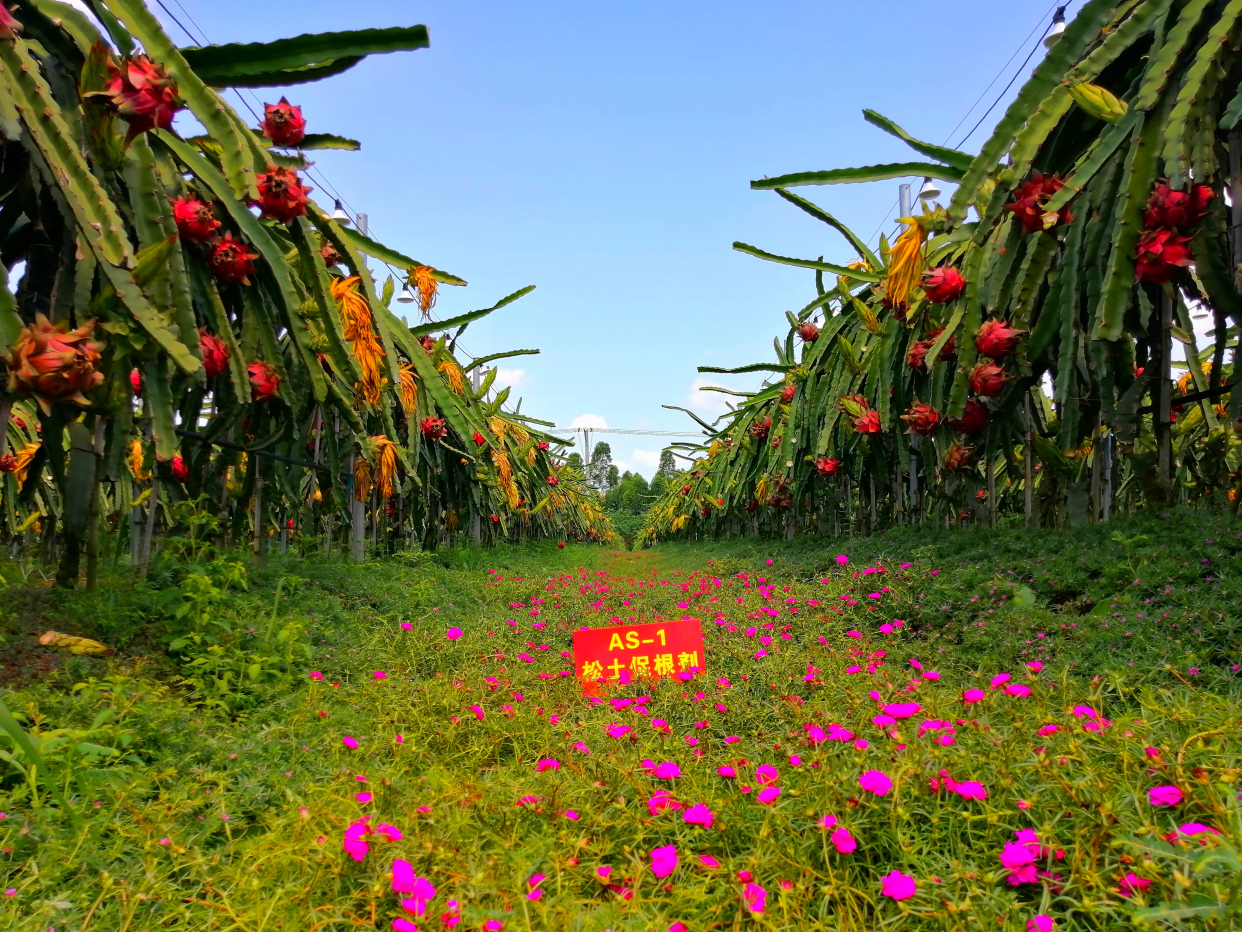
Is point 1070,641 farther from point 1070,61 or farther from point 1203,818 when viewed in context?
point 1070,61

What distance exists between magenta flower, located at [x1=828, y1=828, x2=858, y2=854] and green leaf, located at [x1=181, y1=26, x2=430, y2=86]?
275cm

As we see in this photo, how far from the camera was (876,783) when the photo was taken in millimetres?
1361

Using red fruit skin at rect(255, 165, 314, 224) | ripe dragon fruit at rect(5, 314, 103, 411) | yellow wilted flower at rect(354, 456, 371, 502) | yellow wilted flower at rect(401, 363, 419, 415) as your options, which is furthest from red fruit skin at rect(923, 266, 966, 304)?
yellow wilted flower at rect(354, 456, 371, 502)

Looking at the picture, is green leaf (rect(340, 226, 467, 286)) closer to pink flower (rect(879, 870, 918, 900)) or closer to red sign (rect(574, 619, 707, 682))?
red sign (rect(574, 619, 707, 682))

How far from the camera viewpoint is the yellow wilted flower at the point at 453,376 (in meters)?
6.16

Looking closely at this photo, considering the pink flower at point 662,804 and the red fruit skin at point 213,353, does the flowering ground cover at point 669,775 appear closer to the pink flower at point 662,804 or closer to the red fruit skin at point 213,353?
the pink flower at point 662,804

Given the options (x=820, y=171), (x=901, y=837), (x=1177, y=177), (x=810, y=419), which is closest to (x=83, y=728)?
(x=901, y=837)

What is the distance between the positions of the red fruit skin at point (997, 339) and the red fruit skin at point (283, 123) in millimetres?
2932

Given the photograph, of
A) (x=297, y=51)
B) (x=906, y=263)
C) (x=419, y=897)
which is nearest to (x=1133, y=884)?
(x=419, y=897)

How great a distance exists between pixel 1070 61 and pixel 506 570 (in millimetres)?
5934

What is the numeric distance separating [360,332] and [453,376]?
2378 millimetres

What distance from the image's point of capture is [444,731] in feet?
6.93

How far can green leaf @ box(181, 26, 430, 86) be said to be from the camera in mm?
2496

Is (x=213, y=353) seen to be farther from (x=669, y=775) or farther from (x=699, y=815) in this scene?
(x=699, y=815)
